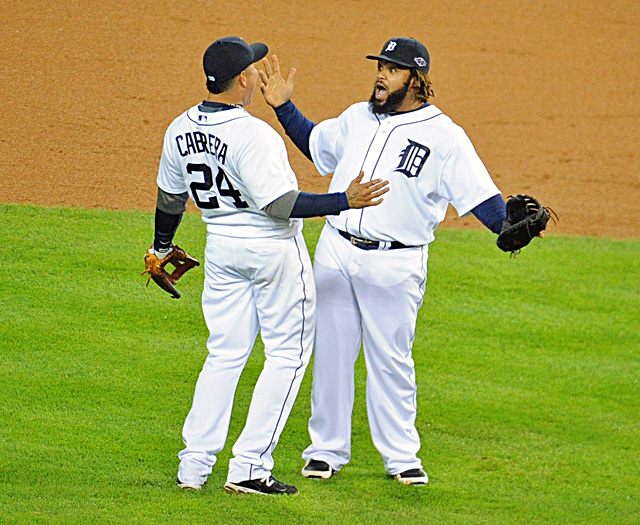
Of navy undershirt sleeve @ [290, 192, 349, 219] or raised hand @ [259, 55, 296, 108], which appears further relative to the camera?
raised hand @ [259, 55, 296, 108]

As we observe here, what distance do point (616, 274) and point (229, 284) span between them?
473cm

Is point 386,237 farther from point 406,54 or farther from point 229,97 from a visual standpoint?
point 229,97

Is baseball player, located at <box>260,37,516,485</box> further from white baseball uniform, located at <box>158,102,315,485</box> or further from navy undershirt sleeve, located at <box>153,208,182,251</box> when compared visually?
navy undershirt sleeve, located at <box>153,208,182,251</box>

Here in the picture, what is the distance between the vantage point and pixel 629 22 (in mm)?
11367

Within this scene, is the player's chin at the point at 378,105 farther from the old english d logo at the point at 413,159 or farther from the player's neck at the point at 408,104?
the old english d logo at the point at 413,159

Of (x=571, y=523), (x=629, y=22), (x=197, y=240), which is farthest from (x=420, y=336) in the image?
(x=629, y=22)

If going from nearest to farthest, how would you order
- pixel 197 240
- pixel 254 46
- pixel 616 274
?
pixel 254 46
pixel 197 240
pixel 616 274

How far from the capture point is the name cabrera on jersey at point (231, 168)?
3283mm

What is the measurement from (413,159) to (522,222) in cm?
52

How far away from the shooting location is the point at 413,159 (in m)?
3.65

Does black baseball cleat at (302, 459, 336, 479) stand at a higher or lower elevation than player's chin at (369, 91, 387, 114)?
lower

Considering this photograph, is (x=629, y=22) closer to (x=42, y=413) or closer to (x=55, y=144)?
(x=55, y=144)

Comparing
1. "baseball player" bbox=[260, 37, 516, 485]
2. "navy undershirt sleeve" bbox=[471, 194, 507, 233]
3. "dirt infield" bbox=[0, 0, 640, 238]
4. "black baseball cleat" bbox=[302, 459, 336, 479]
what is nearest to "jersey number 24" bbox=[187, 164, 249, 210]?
"baseball player" bbox=[260, 37, 516, 485]

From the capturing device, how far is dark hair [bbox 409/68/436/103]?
147 inches
